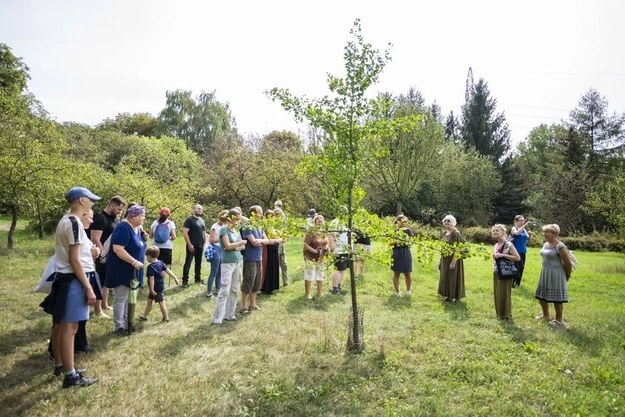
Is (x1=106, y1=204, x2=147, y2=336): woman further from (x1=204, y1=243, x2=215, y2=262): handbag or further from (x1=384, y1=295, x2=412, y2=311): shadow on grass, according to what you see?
(x1=384, y1=295, x2=412, y2=311): shadow on grass

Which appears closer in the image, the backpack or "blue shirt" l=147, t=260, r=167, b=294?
"blue shirt" l=147, t=260, r=167, b=294

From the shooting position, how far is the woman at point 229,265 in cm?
711

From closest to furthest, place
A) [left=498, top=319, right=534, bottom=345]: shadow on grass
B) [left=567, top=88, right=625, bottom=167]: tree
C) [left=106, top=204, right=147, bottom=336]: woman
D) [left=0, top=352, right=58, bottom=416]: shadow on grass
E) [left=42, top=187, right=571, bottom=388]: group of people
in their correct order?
[left=0, top=352, right=58, bottom=416]: shadow on grass < [left=42, top=187, right=571, bottom=388]: group of people < [left=106, top=204, right=147, bottom=336]: woman < [left=498, top=319, right=534, bottom=345]: shadow on grass < [left=567, top=88, right=625, bottom=167]: tree

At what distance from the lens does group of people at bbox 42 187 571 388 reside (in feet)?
14.8

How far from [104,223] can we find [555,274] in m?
8.54

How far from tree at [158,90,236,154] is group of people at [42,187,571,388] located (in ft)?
116

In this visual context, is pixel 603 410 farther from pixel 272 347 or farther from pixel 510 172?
pixel 510 172

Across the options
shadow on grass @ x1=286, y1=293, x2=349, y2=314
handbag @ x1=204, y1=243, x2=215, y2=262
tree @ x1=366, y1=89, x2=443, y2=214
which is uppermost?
tree @ x1=366, y1=89, x2=443, y2=214

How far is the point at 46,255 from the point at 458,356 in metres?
14.4

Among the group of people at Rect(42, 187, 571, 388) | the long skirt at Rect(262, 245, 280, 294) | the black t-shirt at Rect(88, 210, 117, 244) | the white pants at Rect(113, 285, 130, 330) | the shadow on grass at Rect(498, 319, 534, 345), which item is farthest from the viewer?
the long skirt at Rect(262, 245, 280, 294)

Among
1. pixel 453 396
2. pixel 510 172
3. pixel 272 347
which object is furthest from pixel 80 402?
pixel 510 172

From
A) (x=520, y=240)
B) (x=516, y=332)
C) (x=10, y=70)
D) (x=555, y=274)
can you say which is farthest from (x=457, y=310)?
(x=10, y=70)

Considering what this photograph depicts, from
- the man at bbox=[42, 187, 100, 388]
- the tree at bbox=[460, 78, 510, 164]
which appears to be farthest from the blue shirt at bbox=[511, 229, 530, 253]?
the tree at bbox=[460, 78, 510, 164]

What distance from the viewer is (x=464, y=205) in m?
35.5
